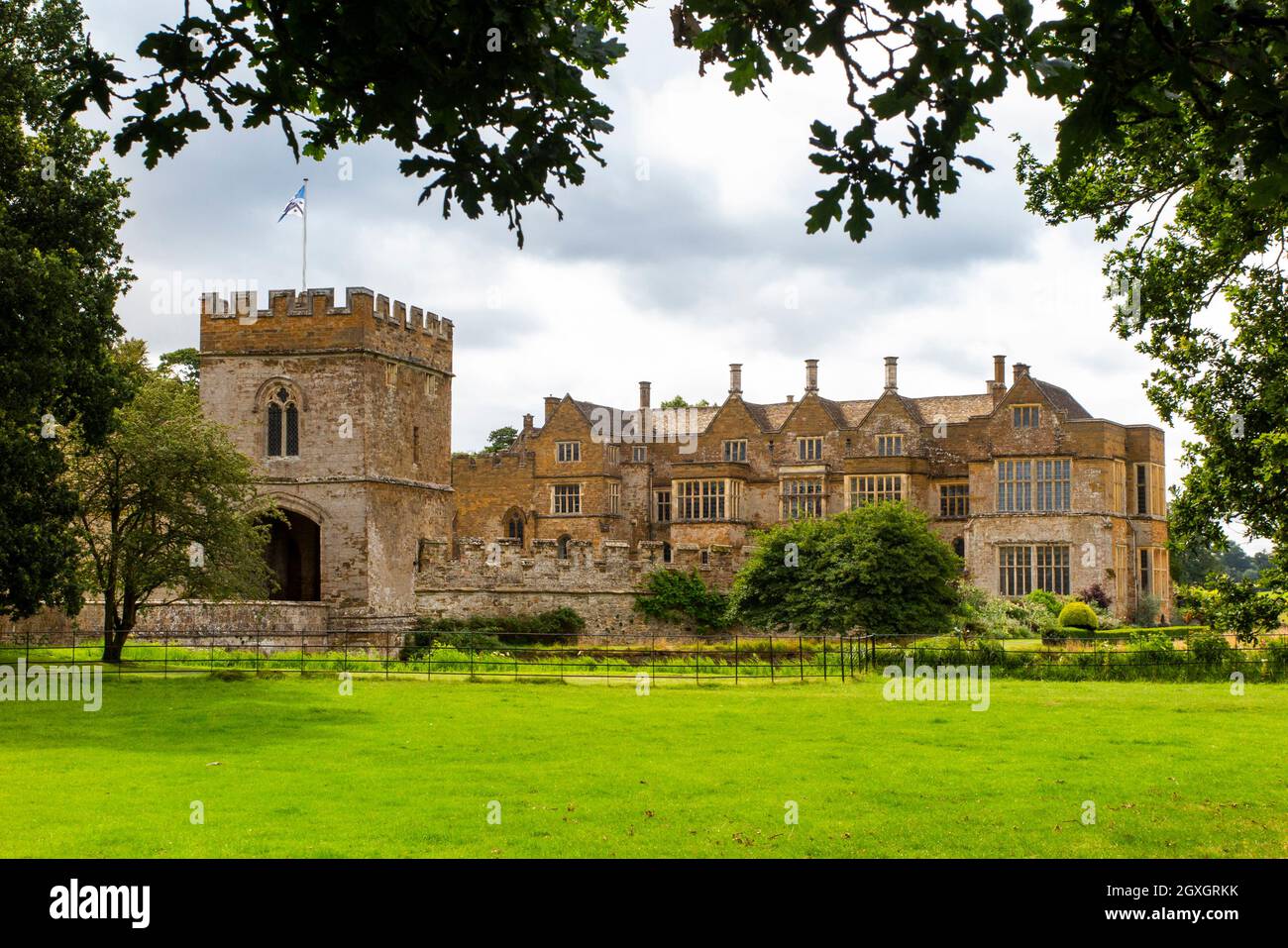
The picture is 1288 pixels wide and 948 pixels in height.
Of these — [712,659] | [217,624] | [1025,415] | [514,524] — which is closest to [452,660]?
[712,659]

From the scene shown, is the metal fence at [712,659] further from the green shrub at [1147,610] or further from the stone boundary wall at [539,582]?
the green shrub at [1147,610]

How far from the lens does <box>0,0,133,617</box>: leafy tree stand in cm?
1933

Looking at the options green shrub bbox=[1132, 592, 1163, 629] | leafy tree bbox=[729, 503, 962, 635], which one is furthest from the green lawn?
green shrub bbox=[1132, 592, 1163, 629]

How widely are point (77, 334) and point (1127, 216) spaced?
15819 millimetres

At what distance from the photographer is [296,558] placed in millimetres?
40031

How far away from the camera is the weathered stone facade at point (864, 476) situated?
46844 millimetres

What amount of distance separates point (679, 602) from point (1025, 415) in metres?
15.2

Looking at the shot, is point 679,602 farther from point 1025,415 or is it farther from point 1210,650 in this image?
point 1210,650

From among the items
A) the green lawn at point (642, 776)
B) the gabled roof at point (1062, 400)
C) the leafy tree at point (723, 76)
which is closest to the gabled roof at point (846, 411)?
the gabled roof at point (1062, 400)

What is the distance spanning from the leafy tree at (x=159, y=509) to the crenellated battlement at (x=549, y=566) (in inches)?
538

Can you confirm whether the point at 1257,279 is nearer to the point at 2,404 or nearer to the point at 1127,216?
the point at 1127,216

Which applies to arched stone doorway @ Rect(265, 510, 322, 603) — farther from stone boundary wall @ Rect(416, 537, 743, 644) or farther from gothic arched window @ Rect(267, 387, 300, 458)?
stone boundary wall @ Rect(416, 537, 743, 644)

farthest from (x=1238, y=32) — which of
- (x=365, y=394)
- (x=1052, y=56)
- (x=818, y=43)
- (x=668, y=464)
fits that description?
(x=668, y=464)

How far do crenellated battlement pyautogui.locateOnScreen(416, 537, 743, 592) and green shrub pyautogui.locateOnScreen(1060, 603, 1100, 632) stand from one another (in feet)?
34.2
